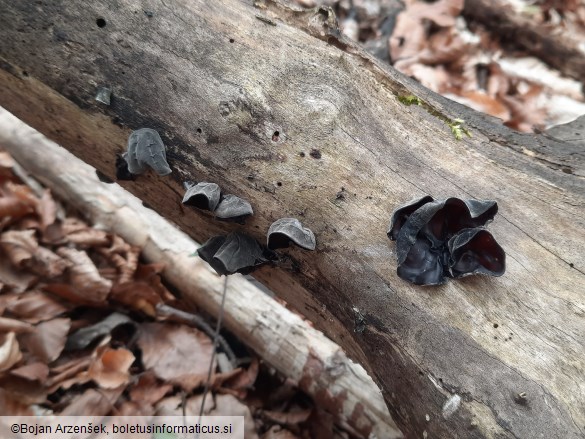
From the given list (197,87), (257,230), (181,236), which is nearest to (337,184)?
(257,230)

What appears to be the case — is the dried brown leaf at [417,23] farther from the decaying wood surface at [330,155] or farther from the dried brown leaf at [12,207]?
the dried brown leaf at [12,207]

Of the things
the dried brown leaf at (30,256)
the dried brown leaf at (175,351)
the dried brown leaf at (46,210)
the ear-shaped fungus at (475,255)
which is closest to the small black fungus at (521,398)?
the ear-shaped fungus at (475,255)

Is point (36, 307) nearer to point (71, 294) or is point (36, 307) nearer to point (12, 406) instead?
point (71, 294)

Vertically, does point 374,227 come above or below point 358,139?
below

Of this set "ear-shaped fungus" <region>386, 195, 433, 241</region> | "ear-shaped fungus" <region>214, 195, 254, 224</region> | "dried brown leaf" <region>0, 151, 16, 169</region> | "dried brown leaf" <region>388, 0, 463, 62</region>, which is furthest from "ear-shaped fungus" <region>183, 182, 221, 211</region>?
→ "dried brown leaf" <region>388, 0, 463, 62</region>

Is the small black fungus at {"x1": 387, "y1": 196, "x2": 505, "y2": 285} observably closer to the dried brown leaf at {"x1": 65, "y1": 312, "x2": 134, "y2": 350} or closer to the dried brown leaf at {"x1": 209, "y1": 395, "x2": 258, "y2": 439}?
the dried brown leaf at {"x1": 209, "y1": 395, "x2": 258, "y2": 439}

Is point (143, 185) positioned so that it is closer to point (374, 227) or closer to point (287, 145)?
point (287, 145)
